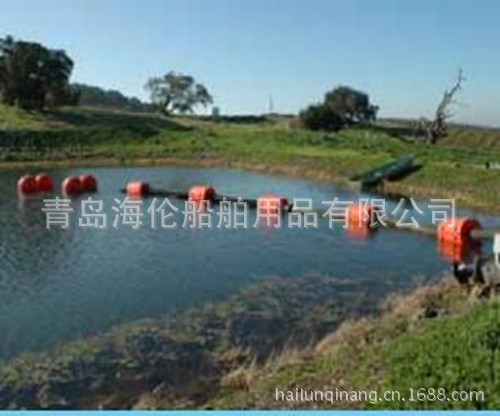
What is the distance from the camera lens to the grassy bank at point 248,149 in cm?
5275

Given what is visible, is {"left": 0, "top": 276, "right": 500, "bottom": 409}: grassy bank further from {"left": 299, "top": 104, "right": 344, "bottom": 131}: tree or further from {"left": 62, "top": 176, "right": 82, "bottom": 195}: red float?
{"left": 299, "top": 104, "right": 344, "bottom": 131}: tree

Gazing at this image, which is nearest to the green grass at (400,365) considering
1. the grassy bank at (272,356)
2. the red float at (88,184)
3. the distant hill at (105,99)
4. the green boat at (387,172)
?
the grassy bank at (272,356)

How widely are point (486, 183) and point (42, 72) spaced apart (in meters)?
55.6

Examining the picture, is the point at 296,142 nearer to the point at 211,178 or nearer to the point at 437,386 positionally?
the point at 211,178

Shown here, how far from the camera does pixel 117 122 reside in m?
89.0

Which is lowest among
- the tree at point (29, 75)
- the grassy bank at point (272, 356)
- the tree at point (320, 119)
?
the grassy bank at point (272, 356)

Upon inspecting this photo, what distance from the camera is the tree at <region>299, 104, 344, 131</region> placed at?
299 ft

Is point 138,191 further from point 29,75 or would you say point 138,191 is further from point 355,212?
point 29,75

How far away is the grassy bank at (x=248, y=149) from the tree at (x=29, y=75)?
2198 mm

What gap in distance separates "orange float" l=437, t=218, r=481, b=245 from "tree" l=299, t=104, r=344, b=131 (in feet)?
190

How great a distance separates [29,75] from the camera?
87312 mm

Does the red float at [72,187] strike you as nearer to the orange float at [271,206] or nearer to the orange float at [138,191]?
the orange float at [138,191]

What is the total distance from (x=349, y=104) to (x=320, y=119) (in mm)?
11766

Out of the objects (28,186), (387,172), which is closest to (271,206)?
(387,172)
